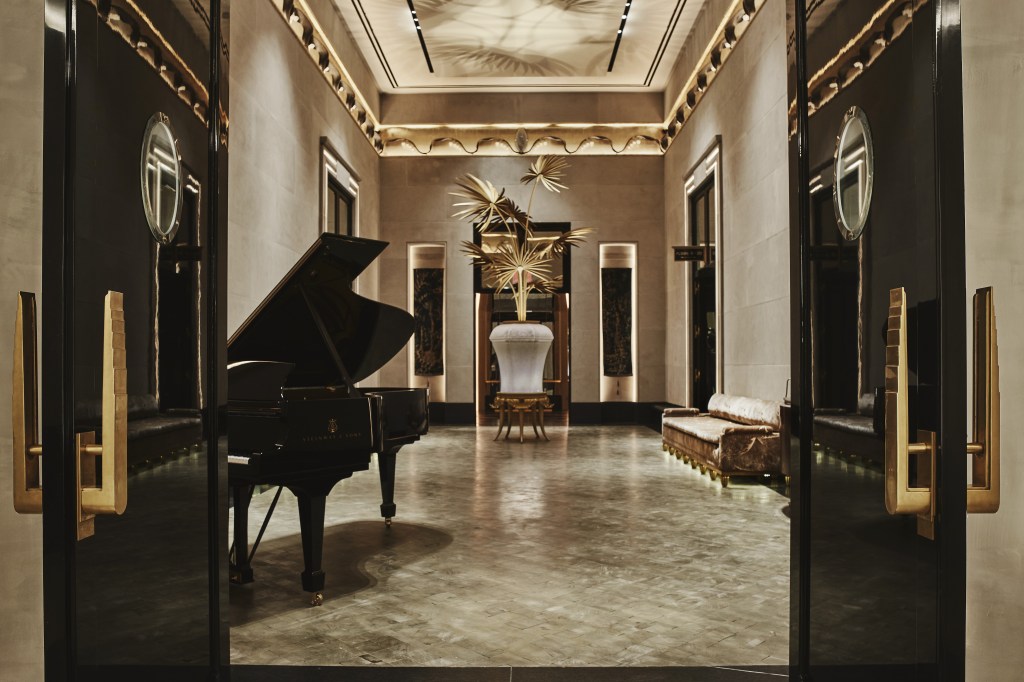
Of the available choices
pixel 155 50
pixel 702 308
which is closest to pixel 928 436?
pixel 155 50

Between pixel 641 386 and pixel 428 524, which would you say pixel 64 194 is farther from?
pixel 641 386

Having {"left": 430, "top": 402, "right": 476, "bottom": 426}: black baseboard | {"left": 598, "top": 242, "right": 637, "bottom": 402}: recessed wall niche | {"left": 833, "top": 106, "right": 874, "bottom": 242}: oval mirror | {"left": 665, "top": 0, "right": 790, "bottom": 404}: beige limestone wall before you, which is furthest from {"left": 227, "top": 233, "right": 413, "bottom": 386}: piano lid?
{"left": 598, "top": 242, "right": 637, "bottom": 402}: recessed wall niche

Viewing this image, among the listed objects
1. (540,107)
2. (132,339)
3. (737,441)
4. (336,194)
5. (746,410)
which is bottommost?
(737,441)

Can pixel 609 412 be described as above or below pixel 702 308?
below

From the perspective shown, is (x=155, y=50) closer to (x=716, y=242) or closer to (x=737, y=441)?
(x=737, y=441)

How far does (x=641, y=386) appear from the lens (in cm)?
1155

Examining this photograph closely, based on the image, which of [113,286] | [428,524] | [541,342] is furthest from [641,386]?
[113,286]

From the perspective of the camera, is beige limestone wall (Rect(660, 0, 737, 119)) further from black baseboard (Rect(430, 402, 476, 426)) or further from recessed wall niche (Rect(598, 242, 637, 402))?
black baseboard (Rect(430, 402, 476, 426))

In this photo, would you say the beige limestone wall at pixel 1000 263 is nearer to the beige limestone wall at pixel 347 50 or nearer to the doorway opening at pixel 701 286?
the beige limestone wall at pixel 347 50

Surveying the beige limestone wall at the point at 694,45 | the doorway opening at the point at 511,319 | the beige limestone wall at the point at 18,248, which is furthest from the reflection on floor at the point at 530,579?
the doorway opening at the point at 511,319

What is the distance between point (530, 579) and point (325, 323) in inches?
63.4

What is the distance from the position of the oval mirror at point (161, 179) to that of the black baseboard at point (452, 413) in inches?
394

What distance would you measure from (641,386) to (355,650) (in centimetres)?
925

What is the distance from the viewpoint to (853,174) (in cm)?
154
